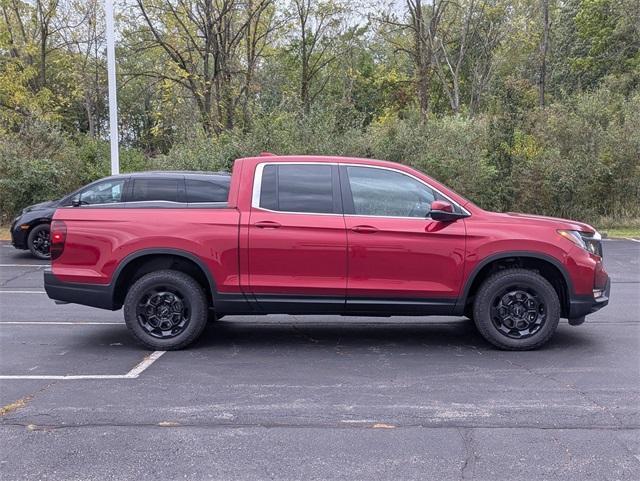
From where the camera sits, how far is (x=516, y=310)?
673 centimetres

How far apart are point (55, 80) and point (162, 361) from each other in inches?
1268

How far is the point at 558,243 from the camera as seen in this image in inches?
260

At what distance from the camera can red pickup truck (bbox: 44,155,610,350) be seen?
21.6 ft

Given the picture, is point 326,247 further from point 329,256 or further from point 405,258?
point 405,258

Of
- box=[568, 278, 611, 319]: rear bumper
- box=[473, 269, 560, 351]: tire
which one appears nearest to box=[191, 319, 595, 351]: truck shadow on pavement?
box=[473, 269, 560, 351]: tire

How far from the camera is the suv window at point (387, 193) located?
6.68 m

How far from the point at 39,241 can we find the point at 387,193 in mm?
9795

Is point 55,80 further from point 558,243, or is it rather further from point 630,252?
point 558,243

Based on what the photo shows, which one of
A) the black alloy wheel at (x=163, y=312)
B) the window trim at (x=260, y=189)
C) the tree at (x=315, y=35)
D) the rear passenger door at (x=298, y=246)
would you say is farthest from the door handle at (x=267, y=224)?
the tree at (x=315, y=35)

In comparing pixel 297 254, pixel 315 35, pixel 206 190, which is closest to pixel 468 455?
pixel 297 254

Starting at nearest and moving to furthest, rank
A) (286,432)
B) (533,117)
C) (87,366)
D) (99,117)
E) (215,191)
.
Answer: (286,432)
(87,366)
(215,191)
(533,117)
(99,117)

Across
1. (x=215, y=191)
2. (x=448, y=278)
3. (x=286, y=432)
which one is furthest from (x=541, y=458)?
(x=215, y=191)

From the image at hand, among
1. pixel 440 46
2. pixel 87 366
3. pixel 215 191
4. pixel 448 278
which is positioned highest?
pixel 440 46

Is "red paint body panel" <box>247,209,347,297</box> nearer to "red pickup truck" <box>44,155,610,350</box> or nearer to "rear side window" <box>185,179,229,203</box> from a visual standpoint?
"red pickup truck" <box>44,155,610,350</box>
